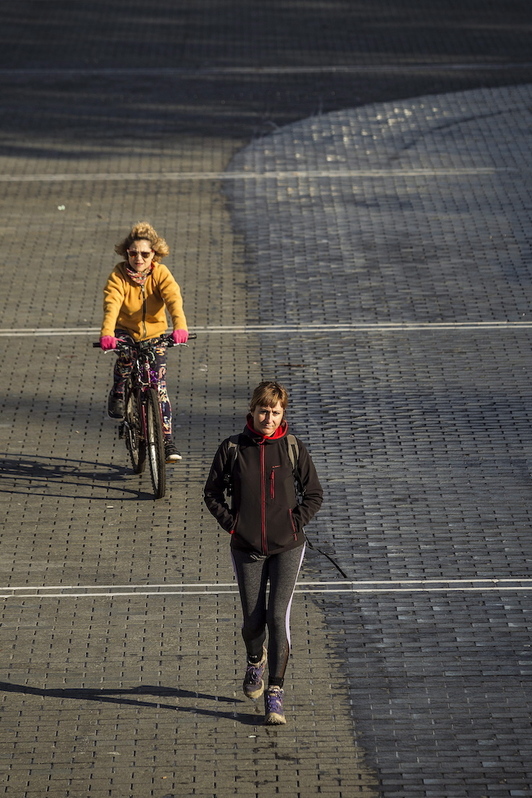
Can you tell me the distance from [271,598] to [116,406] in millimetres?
2844

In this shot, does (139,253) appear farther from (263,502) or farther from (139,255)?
(263,502)

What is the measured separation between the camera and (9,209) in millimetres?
12430

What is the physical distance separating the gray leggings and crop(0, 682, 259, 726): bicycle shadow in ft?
1.11

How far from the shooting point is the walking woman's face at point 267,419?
5254 millimetres

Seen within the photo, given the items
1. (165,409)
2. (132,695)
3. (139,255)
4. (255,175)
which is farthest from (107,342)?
(255,175)

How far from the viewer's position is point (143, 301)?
24.8 ft

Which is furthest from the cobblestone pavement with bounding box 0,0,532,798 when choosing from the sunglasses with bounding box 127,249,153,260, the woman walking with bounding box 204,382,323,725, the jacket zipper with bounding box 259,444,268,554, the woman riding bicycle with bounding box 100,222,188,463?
the sunglasses with bounding box 127,249,153,260

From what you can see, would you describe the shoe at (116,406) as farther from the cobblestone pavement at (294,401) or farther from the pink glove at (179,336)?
the pink glove at (179,336)

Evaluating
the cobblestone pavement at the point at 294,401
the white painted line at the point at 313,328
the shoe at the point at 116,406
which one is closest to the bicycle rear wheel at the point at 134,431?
the shoe at the point at 116,406

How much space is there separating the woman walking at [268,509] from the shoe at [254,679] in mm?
110

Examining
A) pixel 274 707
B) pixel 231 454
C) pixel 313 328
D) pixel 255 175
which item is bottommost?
pixel 274 707

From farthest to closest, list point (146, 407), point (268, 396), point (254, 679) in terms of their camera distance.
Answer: point (146, 407) < point (254, 679) < point (268, 396)

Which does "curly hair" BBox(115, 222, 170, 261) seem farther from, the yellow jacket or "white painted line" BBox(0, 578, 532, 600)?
"white painted line" BBox(0, 578, 532, 600)

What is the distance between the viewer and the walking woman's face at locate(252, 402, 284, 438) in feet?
17.2
